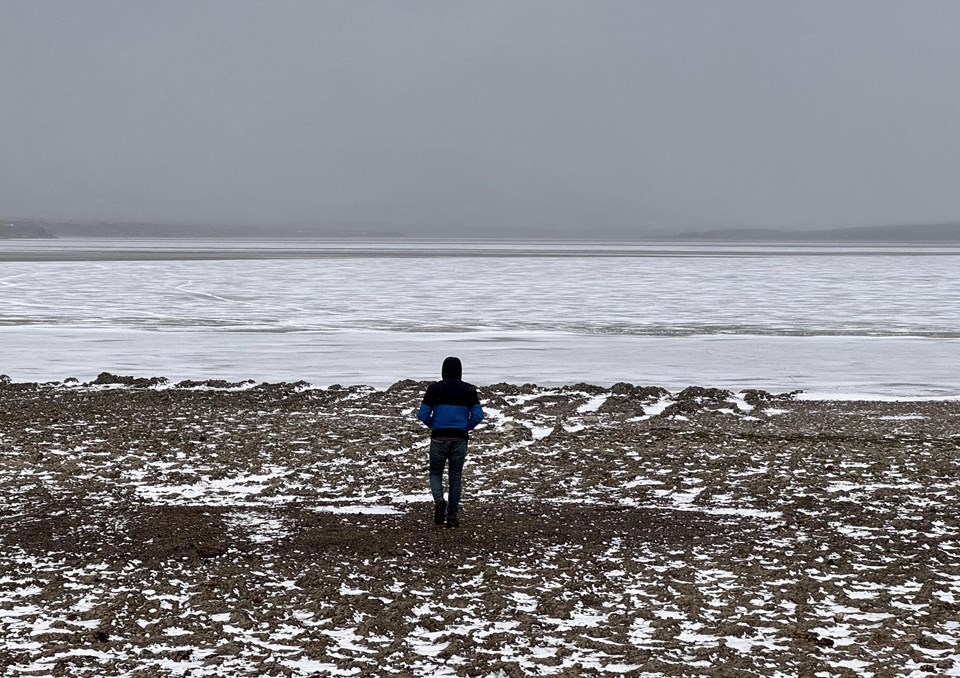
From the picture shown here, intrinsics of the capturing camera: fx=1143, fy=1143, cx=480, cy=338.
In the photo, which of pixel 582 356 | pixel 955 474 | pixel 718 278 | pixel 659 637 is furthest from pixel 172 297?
pixel 659 637

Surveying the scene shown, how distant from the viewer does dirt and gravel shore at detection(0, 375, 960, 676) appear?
7.24 meters

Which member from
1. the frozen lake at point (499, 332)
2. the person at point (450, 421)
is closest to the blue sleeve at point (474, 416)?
the person at point (450, 421)

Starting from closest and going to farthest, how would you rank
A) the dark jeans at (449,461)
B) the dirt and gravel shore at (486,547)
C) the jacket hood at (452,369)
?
the dirt and gravel shore at (486,547) < the jacket hood at (452,369) < the dark jeans at (449,461)

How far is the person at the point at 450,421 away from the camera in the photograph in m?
10.2

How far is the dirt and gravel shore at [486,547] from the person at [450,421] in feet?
1.44

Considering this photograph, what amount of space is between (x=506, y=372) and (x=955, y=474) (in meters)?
10.9

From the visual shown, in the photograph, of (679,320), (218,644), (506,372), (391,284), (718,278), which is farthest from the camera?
(718,278)

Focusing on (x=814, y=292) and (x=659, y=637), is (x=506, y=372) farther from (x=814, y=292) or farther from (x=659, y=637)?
(x=814, y=292)

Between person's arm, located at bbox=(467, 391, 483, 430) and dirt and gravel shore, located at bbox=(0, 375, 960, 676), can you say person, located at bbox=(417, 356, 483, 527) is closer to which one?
person's arm, located at bbox=(467, 391, 483, 430)

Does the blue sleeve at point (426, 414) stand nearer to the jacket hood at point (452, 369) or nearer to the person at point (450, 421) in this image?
the person at point (450, 421)

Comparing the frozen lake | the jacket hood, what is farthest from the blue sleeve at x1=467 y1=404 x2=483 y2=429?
the frozen lake

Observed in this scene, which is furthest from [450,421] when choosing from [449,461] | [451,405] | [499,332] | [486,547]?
[499,332]

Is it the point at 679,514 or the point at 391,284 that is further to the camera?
the point at 391,284

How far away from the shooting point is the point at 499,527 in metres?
10.4
